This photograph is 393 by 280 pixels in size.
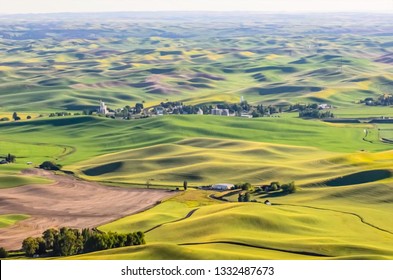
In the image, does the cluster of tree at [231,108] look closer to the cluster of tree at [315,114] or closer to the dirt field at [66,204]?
the cluster of tree at [315,114]

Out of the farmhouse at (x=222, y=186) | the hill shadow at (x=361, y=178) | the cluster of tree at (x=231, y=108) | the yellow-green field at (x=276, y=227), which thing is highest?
the yellow-green field at (x=276, y=227)

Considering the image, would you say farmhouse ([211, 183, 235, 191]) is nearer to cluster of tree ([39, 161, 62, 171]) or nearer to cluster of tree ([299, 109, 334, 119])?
cluster of tree ([39, 161, 62, 171])

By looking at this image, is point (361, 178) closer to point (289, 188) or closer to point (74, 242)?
point (289, 188)

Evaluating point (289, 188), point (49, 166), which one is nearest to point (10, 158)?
point (49, 166)

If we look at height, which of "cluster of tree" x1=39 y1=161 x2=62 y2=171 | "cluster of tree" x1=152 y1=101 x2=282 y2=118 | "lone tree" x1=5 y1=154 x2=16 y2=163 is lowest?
"cluster of tree" x1=152 y1=101 x2=282 y2=118

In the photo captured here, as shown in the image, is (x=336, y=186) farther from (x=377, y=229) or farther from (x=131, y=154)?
(x=131, y=154)

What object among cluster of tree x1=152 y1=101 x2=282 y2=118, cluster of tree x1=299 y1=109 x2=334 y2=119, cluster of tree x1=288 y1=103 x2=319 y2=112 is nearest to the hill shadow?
cluster of tree x1=299 y1=109 x2=334 y2=119

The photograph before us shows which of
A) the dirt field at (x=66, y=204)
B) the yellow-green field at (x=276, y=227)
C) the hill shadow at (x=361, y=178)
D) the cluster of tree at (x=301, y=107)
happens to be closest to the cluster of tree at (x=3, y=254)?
the dirt field at (x=66, y=204)
